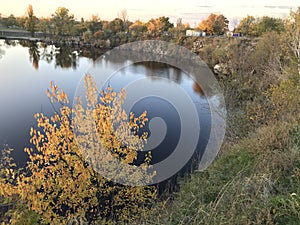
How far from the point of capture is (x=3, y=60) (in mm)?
36281

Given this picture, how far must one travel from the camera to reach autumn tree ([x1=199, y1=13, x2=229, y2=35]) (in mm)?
55562

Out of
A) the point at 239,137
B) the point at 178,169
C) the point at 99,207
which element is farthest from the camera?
the point at 178,169

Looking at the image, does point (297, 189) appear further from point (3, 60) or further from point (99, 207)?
point (3, 60)

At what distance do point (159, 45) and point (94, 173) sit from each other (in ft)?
143

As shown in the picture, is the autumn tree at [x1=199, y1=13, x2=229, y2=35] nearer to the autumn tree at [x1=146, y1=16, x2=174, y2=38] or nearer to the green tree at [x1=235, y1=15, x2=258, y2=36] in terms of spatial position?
the green tree at [x1=235, y1=15, x2=258, y2=36]

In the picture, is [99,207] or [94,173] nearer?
[94,173]

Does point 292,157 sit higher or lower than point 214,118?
higher

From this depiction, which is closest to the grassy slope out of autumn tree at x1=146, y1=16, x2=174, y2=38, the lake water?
the lake water

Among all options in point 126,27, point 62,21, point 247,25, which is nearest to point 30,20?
point 62,21

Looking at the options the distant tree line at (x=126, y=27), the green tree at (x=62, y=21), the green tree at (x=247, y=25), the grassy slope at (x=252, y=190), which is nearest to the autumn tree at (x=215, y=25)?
the distant tree line at (x=126, y=27)

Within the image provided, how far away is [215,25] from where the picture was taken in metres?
55.6

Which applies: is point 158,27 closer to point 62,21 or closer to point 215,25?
point 215,25

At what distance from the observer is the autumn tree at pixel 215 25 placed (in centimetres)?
5556

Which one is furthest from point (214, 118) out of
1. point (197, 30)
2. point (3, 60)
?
point (197, 30)
